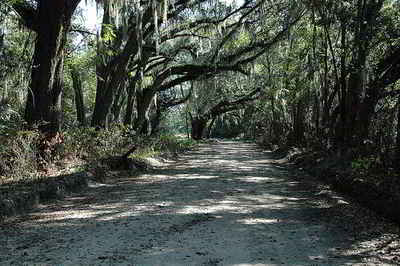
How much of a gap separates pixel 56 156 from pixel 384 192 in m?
6.70

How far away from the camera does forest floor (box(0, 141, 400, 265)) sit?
4.34 metres

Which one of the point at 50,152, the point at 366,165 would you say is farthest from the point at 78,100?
the point at 366,165

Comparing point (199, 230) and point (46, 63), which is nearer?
point (199, 230)

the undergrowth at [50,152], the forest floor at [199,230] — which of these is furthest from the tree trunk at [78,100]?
the forest floor at [199,230]

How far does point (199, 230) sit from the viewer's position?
5.38 m

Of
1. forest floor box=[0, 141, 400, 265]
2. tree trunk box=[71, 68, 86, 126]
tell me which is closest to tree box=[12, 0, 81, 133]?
forest floor box=[0, 141, 400, 265]

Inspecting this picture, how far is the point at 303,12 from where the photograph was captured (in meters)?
16.8

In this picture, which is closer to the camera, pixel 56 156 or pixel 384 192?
pixel 384 192

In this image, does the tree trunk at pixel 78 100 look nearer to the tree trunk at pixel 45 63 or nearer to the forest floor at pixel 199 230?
the tree trunk at pixel 45 63

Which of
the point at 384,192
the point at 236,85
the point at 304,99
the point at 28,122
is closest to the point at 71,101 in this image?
the point at 236,85

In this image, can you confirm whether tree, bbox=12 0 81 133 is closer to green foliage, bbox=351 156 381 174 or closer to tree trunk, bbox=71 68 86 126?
green foliage, bbox=351 156 381 174

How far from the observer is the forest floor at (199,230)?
4344 millimetres

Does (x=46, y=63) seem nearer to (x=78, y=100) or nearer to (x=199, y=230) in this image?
(x=199, y=230)

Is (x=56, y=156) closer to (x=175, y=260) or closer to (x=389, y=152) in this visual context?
(x=175, y=260)
